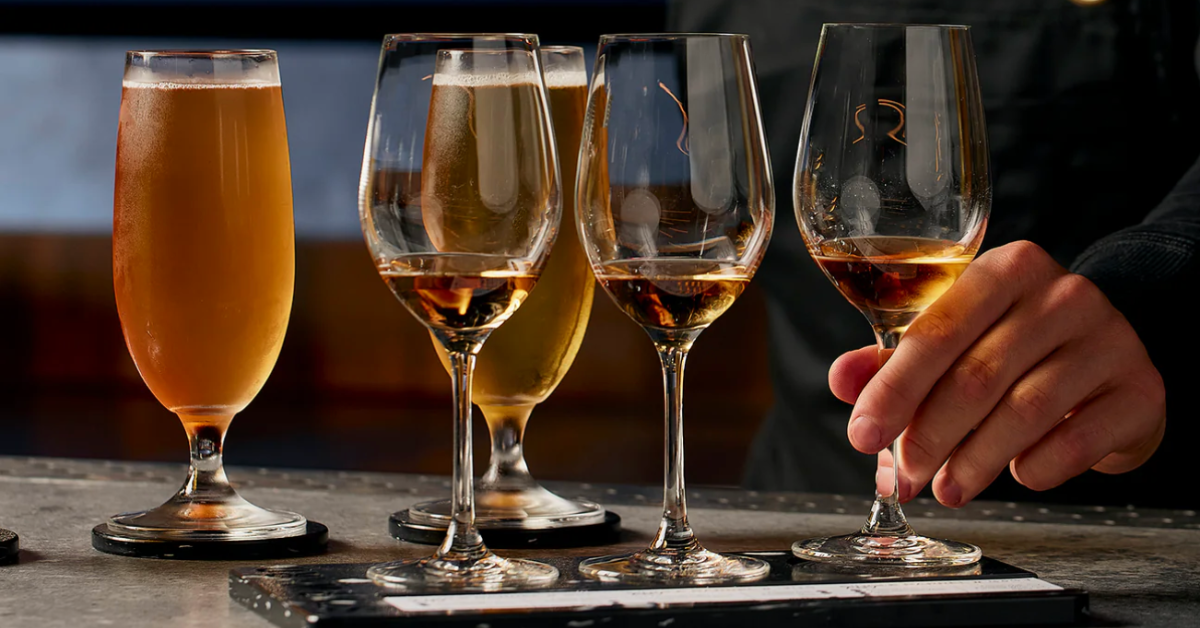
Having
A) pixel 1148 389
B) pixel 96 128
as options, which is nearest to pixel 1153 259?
pixel 1148 389

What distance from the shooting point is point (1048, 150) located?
1502 millimetres

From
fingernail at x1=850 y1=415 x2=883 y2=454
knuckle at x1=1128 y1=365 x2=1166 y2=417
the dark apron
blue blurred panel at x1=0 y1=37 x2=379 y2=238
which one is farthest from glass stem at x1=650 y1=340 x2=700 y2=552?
blue blurred panel at x1=0 y1=37 x2=379 y2=238

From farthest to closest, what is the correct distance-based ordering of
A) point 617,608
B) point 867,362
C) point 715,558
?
point 867,362 < point 715,558 < point 617,608

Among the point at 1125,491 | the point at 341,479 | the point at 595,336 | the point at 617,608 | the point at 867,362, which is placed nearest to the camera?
the point at 617,608

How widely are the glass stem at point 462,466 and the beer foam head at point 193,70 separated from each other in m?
0.25

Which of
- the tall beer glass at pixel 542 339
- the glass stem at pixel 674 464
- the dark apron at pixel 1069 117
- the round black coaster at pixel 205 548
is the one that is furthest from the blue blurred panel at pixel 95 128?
the glass stem at pixel 674 464

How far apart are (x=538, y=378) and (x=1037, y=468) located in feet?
0.96

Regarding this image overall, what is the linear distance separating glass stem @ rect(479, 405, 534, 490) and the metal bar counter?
0.07m

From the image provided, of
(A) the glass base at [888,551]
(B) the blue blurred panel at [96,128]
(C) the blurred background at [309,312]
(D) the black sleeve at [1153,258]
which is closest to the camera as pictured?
(A) the glass base at [888,551]

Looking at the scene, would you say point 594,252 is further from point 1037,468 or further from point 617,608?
point 1037,468

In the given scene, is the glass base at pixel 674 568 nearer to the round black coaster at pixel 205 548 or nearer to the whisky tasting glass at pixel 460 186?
the whisky tasting glass at pixel 460 186

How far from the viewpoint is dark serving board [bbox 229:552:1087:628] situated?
0.60m

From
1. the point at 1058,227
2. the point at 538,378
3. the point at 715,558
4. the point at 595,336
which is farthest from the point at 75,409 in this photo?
the point at 715,558

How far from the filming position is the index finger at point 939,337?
2.61ft
